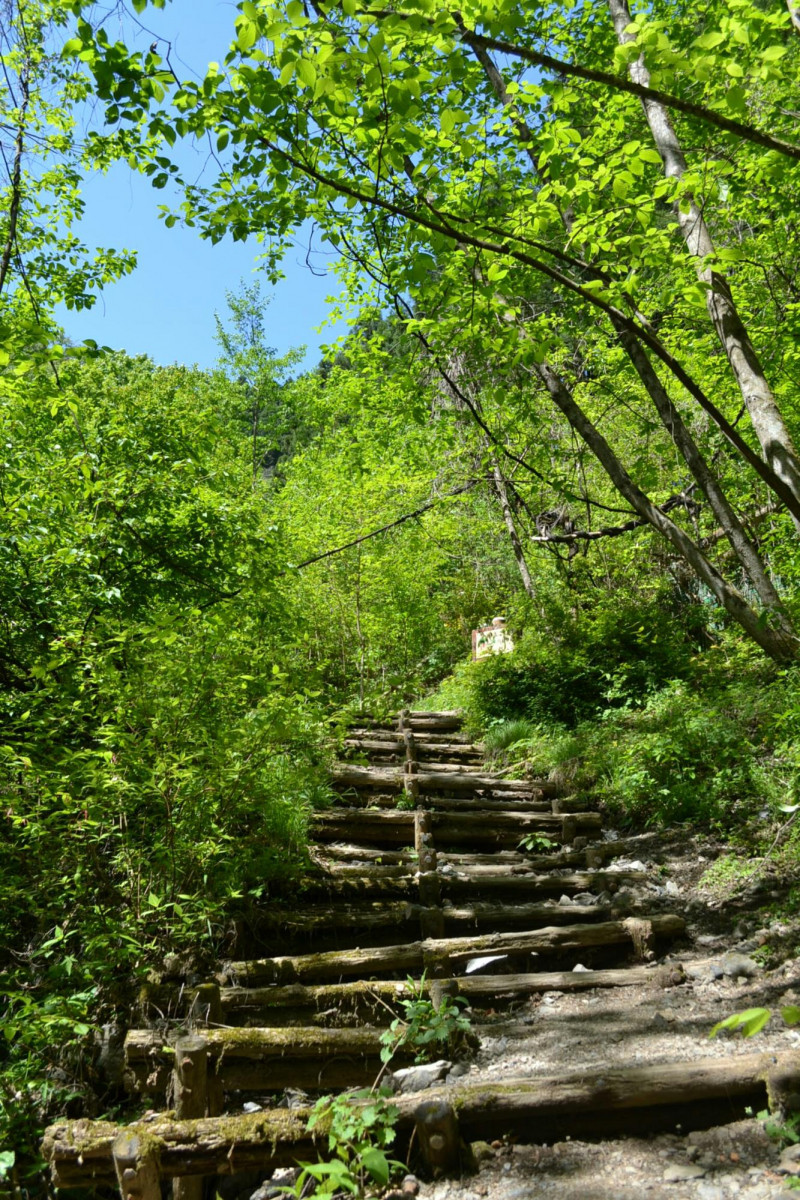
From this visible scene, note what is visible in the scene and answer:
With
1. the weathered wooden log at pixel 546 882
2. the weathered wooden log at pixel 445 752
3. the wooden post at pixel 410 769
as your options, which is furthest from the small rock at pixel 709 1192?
the weathered wooden log at pixel 445 752

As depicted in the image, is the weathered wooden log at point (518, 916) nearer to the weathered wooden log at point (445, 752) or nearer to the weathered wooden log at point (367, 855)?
the weathered wooden log at point (367, 855)

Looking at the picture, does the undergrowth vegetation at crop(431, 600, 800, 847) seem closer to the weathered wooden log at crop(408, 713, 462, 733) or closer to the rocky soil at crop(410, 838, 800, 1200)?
the weathered wooden log at crop(408, 713, 462, 733)

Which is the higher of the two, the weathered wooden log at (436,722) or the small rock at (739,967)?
the weathered wooden log at (436,722)

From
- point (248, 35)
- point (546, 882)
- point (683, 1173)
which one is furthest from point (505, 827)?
point (248, 35)

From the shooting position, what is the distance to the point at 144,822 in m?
3.94

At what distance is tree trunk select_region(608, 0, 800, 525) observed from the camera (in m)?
4.38

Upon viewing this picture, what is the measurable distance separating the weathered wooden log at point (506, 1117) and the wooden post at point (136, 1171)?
28 millimetres

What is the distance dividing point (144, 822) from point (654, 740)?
4.49 m

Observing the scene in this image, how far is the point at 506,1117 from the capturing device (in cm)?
274

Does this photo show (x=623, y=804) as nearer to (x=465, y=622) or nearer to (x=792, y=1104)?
(x=792, y=1104)

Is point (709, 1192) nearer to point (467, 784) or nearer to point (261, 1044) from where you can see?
point (261, 1044)

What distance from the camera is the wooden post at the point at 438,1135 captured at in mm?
2637

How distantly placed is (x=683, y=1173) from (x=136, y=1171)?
1.92m

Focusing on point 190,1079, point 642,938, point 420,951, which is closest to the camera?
point 190,1079
